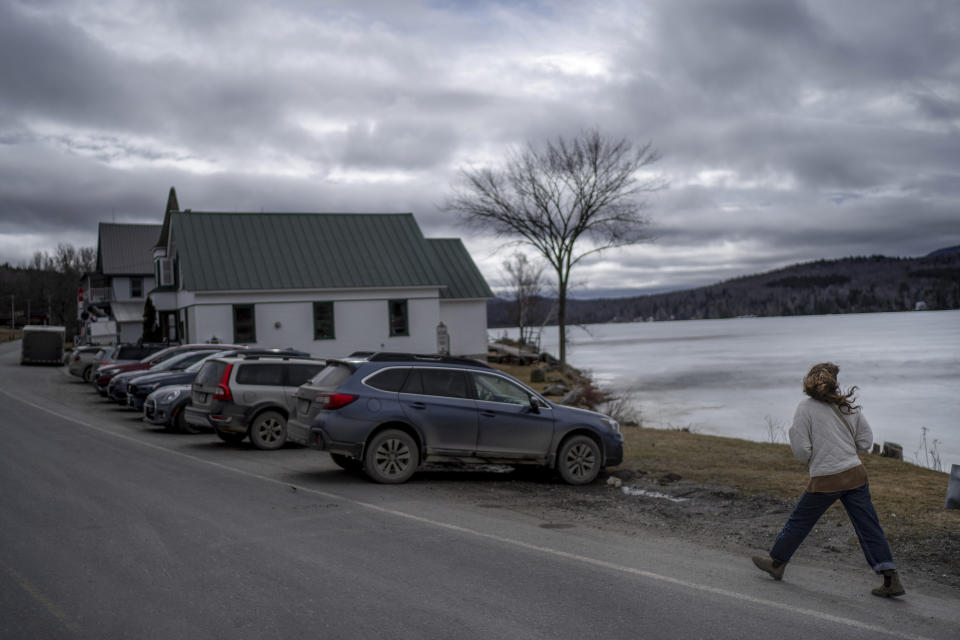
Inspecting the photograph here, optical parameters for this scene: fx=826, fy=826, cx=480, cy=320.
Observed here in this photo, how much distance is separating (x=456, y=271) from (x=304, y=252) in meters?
9.54

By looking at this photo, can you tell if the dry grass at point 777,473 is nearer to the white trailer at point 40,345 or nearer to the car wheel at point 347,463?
the car wheel at point 347,463

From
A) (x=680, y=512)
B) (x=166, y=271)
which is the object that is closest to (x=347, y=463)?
(x=680, y=512)

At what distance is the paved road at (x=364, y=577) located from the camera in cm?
561

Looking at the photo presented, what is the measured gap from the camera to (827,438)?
6.70 meters

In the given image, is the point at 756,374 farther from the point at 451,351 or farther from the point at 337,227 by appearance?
the point at 337,227

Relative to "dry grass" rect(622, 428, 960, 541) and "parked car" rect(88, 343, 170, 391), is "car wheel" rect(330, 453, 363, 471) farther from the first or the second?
"parked car" rect(88, 343, 170, 391)

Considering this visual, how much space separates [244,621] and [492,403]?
7.11 metres

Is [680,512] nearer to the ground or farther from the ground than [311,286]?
nearer to the ground

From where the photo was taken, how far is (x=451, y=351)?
151ft

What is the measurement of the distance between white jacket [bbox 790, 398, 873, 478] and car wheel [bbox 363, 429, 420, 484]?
6355 millimetres

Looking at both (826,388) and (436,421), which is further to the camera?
(436,421)

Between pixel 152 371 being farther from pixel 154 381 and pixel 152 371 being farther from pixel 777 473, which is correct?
pixel 777 473

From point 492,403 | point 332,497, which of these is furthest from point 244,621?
point 492,403

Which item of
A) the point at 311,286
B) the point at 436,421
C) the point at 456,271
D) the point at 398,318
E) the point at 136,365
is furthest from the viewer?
the point at 456,271
